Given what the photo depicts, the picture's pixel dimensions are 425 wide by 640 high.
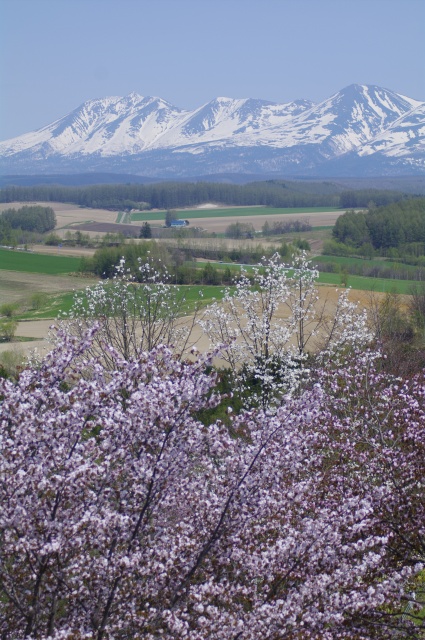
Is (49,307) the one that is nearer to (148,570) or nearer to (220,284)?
(220,284)

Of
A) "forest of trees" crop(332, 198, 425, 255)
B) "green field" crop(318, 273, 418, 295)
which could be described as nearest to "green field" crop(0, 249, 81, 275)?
Answer: "green field" crop(318, 273, 418, 295)

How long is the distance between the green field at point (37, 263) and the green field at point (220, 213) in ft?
195

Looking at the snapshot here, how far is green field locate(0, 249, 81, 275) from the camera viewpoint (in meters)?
81.9

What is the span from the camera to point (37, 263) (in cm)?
8650

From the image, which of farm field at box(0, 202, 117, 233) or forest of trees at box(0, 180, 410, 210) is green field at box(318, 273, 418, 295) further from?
forest of trees at box(0, 180, 410, 210)

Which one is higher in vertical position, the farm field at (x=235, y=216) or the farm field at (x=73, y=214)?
the farm field at (x=73, y=214)

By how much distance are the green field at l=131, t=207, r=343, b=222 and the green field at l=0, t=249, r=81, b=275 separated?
2337 inches

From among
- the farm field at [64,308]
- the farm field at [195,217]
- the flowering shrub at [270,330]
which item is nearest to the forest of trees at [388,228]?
Answer: the farm field at [195,217]

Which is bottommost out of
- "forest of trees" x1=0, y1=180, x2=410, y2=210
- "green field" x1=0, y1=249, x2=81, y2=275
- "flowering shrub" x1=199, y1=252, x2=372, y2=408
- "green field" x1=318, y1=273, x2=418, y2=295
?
"green field" x1=318, y1=273, x2=418, y2=295

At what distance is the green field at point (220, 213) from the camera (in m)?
159

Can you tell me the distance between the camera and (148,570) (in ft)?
19.6

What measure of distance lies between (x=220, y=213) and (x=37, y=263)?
280 ft

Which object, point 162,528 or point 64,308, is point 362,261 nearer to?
point 64,308

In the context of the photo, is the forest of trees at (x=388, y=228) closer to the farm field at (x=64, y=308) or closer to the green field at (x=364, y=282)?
the green field at (x=364, y=282)
